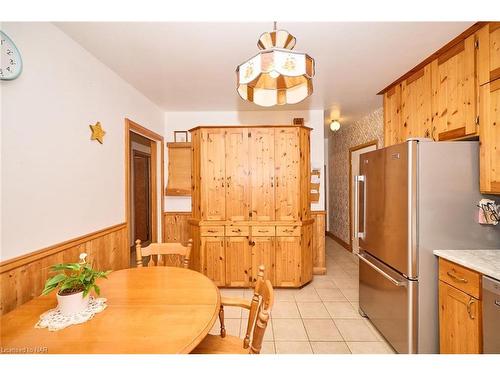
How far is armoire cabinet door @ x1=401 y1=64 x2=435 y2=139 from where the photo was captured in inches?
88.8

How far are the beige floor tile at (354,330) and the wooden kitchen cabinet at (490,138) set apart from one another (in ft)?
5.05

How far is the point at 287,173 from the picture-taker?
3.18 meters

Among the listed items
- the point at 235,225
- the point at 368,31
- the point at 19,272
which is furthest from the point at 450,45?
the point at 19,272

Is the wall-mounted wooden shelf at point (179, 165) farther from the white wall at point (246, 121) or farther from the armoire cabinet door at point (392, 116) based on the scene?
the armoire cabinet door at point (392, 116)

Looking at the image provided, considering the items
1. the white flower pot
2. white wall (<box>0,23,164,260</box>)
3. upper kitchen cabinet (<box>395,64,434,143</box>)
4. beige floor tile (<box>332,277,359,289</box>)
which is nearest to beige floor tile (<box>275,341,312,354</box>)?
beige floor tile (<box>332,277,359,289</box>)

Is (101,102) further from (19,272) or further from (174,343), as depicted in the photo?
(174,343)

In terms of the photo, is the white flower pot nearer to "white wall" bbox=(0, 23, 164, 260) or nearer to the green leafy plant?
the green leafy plant

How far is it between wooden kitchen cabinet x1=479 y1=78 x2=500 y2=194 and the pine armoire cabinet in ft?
5.80

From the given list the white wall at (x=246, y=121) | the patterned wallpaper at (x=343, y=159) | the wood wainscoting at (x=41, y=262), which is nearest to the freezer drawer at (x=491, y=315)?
the white wall at (x=246, y=121)

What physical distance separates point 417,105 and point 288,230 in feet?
6.45

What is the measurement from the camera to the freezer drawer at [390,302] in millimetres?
1758

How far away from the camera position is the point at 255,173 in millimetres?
3199

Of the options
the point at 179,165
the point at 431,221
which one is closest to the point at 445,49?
the point at 431,221

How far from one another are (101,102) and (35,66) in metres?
0.70
